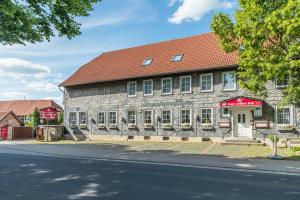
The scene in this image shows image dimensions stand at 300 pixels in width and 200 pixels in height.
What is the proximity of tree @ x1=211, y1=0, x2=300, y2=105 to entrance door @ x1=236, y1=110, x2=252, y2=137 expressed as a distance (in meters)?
8.26

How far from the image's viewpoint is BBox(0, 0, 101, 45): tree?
10.6 meters

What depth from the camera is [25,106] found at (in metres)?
65.9

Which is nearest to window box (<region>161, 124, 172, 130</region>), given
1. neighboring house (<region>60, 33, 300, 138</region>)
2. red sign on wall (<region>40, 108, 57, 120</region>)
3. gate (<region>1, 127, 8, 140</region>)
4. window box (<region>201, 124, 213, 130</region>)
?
neighboring house (<region>60, 33, 300, 138</region>)

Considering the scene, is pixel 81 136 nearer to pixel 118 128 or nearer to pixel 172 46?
pixel 118 128

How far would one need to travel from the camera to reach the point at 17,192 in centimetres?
856

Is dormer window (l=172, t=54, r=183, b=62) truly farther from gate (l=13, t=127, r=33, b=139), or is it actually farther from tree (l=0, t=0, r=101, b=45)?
gate (l=13, t=127, r=33, b=139)

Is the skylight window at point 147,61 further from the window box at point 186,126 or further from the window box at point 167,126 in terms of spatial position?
the window box at point 186,126

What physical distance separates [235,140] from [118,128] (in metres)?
11.4

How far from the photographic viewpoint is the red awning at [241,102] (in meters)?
23.1

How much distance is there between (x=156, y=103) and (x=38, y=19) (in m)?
17.2

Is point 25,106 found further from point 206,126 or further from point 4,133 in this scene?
point 206,126

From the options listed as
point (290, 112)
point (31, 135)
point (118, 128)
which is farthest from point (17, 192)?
point (31, 135)

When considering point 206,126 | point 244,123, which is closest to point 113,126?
point 206,126

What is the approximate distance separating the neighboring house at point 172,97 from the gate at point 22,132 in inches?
280
